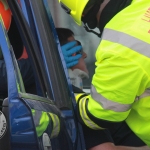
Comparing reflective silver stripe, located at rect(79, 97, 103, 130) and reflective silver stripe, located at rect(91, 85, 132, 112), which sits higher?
reflective silver stripe, located at rect(91, 85, 132, 112)

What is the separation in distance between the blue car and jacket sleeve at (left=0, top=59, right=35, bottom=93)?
0.05 metres

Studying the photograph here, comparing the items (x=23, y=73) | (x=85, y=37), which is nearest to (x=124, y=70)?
(x=23, y=73)

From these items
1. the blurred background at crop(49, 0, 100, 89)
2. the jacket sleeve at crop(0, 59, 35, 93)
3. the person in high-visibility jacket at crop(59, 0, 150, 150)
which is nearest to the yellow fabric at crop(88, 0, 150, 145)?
the person in high-visibility jacket at crop(59, 0, 150, 150)

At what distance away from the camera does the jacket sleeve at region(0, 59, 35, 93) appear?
7.65 ft

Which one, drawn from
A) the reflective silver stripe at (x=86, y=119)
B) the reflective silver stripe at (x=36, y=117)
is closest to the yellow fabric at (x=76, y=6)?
the reflective silver stripe at (x=86, y=119)

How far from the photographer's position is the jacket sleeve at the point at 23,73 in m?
2.33

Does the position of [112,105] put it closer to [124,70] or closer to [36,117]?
[124,70]

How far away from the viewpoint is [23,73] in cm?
235

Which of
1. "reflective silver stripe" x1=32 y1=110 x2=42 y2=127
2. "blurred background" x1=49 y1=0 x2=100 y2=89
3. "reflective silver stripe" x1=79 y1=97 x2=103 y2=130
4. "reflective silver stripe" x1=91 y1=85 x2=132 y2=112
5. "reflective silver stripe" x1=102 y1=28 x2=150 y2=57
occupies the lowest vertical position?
"blurred background" x1=49 y1=0 x2=100 y2=89

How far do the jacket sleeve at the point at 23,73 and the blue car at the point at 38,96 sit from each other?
0.16 ft

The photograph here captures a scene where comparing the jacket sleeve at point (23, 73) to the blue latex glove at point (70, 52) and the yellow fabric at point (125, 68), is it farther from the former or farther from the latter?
the yellow fabric at point (125, 68)

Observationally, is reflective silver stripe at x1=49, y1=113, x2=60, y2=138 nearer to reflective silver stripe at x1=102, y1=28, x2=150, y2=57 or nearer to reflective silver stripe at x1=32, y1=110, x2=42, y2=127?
reflective silver stripe at x1=32, y1=110, x2=42, y2=127

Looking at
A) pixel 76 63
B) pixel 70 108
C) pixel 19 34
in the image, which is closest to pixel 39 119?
pixel 70 108

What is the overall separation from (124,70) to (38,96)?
41 cm
